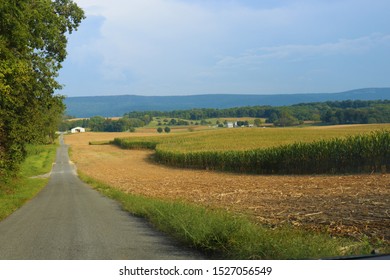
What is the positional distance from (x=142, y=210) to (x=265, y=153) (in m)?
25.4

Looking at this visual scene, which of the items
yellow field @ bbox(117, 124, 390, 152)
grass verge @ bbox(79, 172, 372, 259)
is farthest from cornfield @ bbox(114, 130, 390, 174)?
grass verge @ bbox(79, 172, 372, 259)

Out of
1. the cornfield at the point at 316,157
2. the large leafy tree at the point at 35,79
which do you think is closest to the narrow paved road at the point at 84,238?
the large leafy tree at the point at 35,79

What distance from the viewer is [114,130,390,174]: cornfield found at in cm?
3038

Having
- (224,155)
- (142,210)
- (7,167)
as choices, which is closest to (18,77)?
(142,210)

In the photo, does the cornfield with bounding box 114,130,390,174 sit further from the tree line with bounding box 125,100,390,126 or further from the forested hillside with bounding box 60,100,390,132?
the forested hillside with bounding box 60,100,390,132

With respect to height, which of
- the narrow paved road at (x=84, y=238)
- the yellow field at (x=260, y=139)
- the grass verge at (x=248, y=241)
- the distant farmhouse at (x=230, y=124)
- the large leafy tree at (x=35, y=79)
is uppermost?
the large leafy tree at (x=35, y=79)

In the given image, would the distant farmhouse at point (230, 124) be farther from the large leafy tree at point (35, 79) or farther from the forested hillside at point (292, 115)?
the large leafy tree at point (35, 79)

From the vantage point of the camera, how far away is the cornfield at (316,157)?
99.7 feet

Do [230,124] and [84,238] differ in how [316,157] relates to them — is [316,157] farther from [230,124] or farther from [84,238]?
[230,124]

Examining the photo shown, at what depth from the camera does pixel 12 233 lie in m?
11.2

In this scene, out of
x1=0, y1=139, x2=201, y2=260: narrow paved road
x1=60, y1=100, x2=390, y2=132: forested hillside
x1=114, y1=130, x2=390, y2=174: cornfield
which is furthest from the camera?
x1=60, y1=100, x2=390, y2=132: forested hillside

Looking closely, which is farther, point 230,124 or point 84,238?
point 230,124

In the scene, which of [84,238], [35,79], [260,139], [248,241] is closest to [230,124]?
[260,139]

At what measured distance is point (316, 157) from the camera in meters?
34.6
